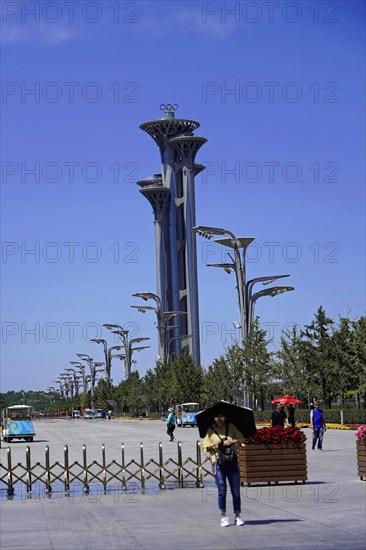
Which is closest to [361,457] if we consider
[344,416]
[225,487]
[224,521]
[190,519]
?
[190,519]

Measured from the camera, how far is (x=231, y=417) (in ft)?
53.8

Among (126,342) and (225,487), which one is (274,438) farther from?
(126,342)

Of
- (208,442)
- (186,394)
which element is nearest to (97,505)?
(208,442)

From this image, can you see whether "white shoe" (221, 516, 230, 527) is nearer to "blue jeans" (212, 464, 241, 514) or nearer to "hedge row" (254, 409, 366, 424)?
"blue jeans" (212, 464, 241, 514)

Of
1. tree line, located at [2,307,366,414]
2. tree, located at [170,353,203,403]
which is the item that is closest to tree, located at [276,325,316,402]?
tree line, located at [2,307,366,414]

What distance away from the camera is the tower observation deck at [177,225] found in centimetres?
18050

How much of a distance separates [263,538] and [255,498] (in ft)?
17.2

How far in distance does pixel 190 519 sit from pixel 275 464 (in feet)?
17.1

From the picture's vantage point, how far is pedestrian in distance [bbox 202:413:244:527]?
1506cm

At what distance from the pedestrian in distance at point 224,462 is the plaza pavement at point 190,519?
34 cm

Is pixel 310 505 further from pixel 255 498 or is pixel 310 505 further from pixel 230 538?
pixel 230 538

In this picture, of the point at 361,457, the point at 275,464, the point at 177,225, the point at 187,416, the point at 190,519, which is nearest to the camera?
the point at 190,519

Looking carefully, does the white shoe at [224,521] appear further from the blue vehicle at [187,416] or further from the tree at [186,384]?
the tree at [186,384]

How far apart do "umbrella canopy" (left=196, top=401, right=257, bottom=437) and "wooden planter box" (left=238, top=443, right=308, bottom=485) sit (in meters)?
4.35
